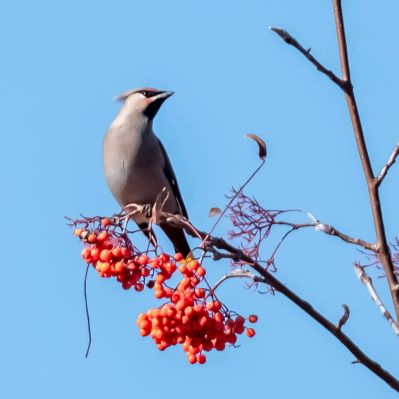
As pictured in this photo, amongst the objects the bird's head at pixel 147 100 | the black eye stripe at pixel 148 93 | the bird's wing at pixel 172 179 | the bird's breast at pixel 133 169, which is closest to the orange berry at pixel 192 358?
the bird's breast at pixel 133 169

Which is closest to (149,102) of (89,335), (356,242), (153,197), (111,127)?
(111,127)

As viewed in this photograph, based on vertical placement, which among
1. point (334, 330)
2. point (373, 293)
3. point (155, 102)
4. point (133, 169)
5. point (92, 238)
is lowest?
point (334, 330)

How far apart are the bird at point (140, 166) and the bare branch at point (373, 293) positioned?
306 centimetres

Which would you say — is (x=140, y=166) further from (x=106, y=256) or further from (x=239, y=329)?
(x=239, y=329)

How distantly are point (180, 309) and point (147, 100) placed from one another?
4.02 meters

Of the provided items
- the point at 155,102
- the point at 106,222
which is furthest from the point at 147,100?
the point at 106,222

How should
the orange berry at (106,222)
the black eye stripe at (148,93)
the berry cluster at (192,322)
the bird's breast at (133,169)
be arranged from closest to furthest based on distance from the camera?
the berry cluster at (192,322) < the orange berry at (106,222) < the bird's breast at (133,169) < the black eye stripe at (148,93)

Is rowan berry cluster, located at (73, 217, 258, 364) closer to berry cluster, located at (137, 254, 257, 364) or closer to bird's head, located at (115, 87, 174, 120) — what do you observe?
berry cluster, located at (137, 254, 257, 364)

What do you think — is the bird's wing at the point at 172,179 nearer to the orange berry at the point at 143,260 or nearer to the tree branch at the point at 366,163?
the orange berry at the point at 143,260

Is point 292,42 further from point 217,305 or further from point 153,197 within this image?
point 153,197

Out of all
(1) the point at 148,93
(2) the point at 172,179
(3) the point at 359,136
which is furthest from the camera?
(1) the point at 148,93

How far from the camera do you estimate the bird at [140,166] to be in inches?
238

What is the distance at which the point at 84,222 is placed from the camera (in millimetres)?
3271

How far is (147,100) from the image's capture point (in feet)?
21.5
